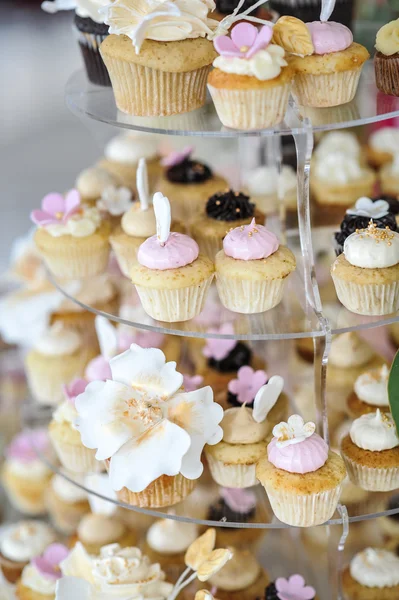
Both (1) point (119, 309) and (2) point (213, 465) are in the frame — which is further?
(1) point (119, 309)

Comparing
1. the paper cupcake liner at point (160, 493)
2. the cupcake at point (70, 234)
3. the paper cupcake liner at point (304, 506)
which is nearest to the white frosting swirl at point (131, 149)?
the cupcake at point (70, 234)

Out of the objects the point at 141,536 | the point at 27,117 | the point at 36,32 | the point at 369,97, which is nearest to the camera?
the point at 369,97

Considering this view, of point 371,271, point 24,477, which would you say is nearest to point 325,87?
point 371,271

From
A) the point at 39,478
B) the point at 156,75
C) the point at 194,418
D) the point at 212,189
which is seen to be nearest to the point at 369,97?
the point at 156,75

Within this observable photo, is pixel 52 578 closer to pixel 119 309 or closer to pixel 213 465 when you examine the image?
pixel 213 465

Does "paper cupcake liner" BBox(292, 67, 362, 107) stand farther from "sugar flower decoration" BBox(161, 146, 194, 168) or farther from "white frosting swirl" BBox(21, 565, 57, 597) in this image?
"white frosting swirl" BBox(21, 565, 57, 597)

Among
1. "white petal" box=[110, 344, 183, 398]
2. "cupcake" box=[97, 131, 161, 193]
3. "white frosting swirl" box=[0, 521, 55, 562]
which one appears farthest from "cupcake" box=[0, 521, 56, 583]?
"cupcake" box=[97, 131, 161, 193]
